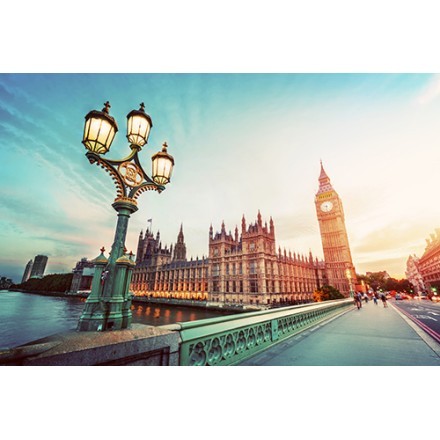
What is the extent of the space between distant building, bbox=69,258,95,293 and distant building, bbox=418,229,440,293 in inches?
4109

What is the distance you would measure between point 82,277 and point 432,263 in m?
113

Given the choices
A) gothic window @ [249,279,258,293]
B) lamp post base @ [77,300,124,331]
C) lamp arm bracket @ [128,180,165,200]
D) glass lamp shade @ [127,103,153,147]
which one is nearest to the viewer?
lamp post base @ [77,300,124,331]

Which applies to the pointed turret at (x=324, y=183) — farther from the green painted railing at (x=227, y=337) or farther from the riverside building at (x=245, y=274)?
the green painted railing at (x=227, y=337)

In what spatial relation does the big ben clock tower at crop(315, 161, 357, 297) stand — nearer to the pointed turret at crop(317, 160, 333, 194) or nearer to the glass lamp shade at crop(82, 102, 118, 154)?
the pointed turret at crop(317, 160, 333, 194)

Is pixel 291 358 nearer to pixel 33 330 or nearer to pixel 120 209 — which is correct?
pixel 120 209

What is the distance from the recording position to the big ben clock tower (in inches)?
2143

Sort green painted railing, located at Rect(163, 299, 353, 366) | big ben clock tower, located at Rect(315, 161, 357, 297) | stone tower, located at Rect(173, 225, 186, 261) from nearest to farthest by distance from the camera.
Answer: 1. green painted railing, located at Rect(163, 299, 353, 366)
2. big ben clock tower, located at Rect(315, 161, 357, 297)
3. stone tower, located at Rect(173, 225, 186, 261)

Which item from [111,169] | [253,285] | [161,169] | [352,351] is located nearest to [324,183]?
[253,285]

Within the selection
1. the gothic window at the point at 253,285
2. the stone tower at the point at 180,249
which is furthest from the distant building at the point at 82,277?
the gothic window at the point at 253,285

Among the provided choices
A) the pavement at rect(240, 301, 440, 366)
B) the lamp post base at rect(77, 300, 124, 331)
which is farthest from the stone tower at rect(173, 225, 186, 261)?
the lamp post base at rect(77, 300, 124, 331)

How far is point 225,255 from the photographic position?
139ft

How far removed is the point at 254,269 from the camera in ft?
124

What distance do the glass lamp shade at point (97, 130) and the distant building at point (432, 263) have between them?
184 ft

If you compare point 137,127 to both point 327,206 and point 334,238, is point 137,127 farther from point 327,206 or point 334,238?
point 327,206
